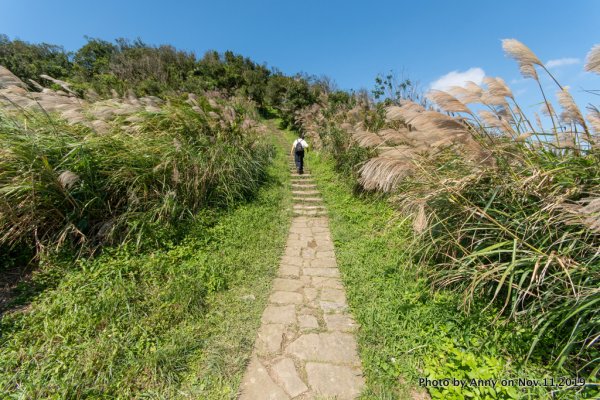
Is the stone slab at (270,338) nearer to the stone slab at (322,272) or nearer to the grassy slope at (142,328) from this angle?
the grassy slope at (142,328)

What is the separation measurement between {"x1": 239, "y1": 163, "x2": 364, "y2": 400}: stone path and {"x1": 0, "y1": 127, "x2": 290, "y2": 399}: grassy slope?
0.17 m

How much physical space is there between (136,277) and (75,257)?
994mm

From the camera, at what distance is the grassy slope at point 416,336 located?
71.9 inches

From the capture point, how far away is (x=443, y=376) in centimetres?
187

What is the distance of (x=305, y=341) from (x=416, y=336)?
42.1 inches

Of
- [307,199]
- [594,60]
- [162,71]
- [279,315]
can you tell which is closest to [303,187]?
[307,199]

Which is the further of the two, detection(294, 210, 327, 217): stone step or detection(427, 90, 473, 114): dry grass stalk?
detection(294, 210, 327, 217): stone step

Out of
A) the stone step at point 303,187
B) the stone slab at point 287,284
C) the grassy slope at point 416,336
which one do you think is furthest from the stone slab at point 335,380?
the stone step at point 303,187

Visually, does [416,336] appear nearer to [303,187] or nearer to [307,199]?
[307,199]

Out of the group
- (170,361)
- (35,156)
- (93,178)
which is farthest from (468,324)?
(35,156)

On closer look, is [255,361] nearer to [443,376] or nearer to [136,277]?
[443,376]

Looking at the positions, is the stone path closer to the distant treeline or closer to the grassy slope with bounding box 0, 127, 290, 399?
the grassy slope with bounding box 0, 127, 290, 399

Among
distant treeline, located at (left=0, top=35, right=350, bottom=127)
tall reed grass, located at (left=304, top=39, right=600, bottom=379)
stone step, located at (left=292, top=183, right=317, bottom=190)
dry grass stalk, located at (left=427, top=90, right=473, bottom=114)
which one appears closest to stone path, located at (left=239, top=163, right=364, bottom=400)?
tall reed grass, located at (left=304, top=39, right=600, bottom=379)

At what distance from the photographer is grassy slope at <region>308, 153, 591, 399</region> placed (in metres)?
1.83
